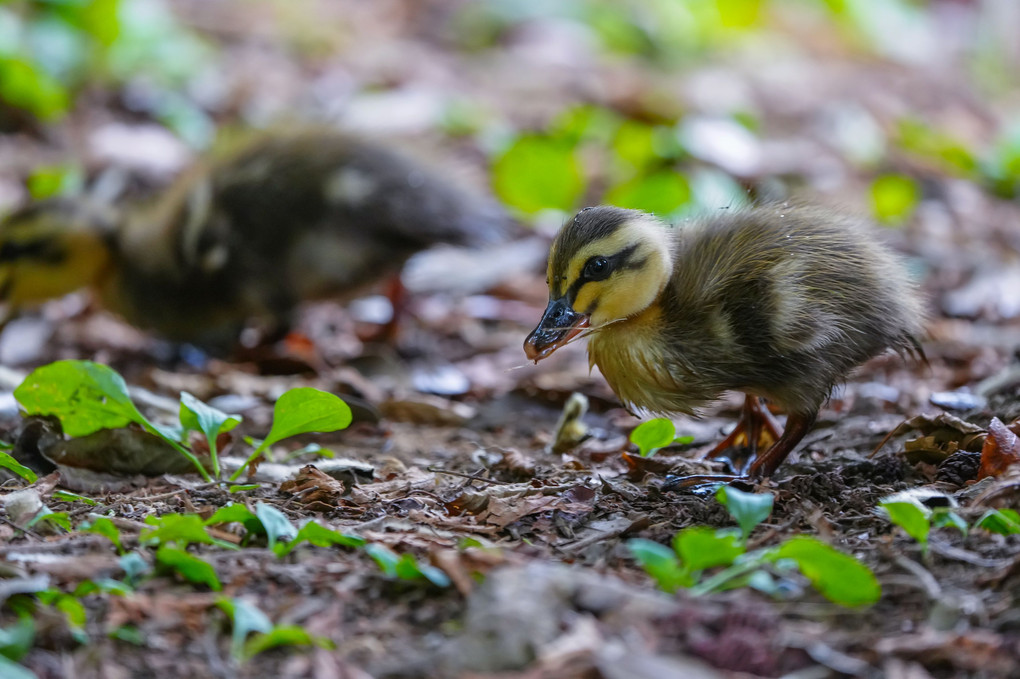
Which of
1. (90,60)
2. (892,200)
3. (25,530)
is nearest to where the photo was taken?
(25,530)

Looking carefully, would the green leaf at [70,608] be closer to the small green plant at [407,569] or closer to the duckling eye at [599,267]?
the small green plant at [407,569]

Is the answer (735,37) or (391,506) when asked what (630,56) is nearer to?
(735,37)

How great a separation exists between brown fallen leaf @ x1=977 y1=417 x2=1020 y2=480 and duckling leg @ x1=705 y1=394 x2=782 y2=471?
0.62m

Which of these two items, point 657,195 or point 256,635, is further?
point 657,195

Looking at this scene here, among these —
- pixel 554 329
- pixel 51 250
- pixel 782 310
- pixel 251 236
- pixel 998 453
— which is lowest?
pixel 51 250

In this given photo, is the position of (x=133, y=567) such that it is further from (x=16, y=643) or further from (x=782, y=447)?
(x=782, y=447)

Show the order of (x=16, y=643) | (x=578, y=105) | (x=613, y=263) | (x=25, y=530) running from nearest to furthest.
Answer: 1. (x=16, y=643)
2. (x=25, y=530)
3. (x=613, y=263)
4. (x=578, y=105)

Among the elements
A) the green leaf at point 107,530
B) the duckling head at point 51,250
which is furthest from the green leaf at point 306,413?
the duckling head at point 51,250

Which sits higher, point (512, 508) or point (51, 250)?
point (512, 508)

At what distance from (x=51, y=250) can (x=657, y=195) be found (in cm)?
281

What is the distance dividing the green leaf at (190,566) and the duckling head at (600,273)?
104cm

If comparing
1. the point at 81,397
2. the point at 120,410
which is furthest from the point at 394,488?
the point at 81,397

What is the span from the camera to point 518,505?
8.52 feet

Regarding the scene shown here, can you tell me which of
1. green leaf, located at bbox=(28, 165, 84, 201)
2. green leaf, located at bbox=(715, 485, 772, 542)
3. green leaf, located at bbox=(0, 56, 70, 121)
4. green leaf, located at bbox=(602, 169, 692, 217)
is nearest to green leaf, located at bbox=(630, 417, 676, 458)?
green leaf, located at bbox=(715, 485, 772, 542)
